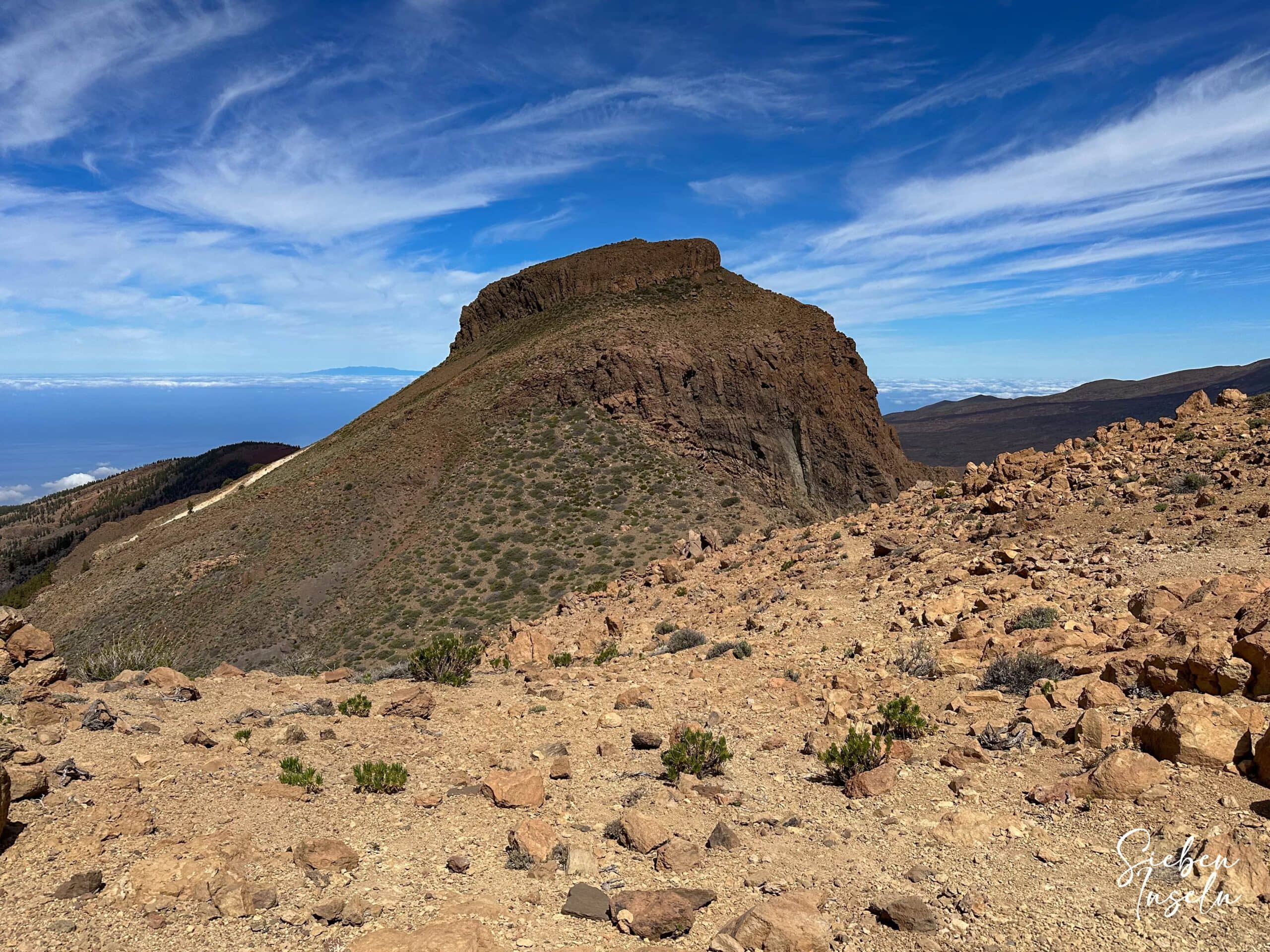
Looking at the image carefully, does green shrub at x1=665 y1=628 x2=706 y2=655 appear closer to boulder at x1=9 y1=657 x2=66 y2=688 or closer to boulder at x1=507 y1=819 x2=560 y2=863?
boulder at x1=507 y1=819 x2=560 y2=863

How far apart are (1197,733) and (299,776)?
823 cm

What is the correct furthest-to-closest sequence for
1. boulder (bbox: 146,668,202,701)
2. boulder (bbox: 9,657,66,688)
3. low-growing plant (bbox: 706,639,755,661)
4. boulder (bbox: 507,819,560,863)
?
low-growing plant (bbox: 706,639,755,661) < boulder (bbox: 146,668,202,701) < boulder (bbox: 9,657,66,688) < boulder (bbox: 507,819,560,863)

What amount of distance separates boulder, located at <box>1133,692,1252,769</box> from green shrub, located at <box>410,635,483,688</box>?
946 centimetres

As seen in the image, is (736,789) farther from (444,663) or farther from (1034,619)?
(444,663)

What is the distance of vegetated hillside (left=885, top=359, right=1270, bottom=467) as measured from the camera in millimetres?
134625

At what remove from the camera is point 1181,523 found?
12.4m

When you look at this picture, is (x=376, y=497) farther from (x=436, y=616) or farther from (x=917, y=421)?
(x=917, y=421)

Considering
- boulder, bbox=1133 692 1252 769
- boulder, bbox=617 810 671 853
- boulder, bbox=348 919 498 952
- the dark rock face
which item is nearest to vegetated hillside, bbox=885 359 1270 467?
the dark rock face

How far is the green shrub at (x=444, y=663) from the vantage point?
12.0 metres

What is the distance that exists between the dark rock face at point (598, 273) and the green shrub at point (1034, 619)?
141ft

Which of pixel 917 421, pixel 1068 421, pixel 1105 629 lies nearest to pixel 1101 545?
pixel 1105 629

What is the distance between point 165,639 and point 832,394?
116ft

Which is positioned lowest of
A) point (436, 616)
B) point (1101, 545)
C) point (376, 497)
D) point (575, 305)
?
point (436, 616)
